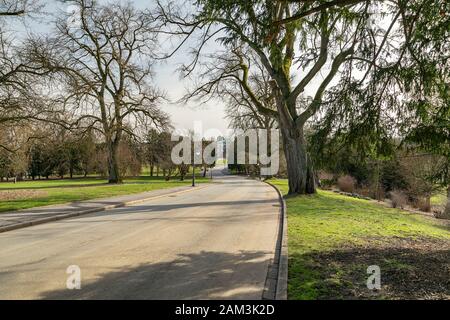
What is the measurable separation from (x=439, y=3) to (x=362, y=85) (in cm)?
193

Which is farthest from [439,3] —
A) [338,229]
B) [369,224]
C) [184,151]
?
[184,151]

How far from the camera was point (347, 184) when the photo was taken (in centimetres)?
3822

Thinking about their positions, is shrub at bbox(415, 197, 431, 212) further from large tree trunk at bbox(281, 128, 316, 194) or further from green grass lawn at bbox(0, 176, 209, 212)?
green grass lawn at bbox(0, 176, 209, 212)

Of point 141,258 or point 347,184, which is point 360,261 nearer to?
point 141,258

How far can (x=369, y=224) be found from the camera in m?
11.9

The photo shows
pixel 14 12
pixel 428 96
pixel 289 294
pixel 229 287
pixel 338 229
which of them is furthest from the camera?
pixel 14 12

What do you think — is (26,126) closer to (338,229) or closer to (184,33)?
(184,33)

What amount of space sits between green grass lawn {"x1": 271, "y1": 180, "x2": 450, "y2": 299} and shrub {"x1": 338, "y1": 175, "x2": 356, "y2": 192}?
27538mm

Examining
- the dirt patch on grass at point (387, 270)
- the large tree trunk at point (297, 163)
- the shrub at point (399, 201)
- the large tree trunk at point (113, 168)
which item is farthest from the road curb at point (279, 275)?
the large tree trunk at point (113, 168)

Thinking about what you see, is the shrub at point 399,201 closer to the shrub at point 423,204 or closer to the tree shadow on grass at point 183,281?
the shrub at point 423,204

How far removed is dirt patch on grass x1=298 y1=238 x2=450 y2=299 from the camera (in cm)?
493

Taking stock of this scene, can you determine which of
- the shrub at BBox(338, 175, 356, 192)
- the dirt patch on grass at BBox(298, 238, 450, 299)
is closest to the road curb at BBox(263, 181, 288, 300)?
the dirt patch on grass at BBox(298, 238, 450, 299)

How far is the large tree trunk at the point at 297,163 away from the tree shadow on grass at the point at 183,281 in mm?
14043

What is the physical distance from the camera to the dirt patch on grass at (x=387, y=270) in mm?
4926
